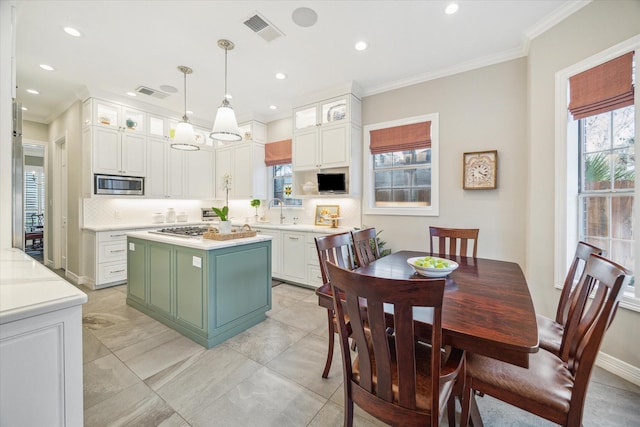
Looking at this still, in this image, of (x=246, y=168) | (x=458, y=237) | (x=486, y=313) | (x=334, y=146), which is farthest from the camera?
(x=246, y=168)

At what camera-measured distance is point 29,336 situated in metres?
0.96

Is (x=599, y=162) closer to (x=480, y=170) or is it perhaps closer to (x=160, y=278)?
(x=480, y=170)

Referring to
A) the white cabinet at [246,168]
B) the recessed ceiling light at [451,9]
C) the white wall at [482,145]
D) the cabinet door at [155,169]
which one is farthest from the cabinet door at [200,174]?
the recessed ceiling light at [451,9]

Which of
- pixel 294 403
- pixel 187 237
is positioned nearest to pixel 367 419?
pixel 294 403

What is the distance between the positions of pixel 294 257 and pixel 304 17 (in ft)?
10.2

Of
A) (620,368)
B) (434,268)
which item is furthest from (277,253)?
(620,368)

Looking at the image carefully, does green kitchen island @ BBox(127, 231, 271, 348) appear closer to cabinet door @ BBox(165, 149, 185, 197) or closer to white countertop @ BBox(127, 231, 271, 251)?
white countertop @ BBox(127, 231, 271, 251)

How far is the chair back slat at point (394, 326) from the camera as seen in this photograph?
3.08ft

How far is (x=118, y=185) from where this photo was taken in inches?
170

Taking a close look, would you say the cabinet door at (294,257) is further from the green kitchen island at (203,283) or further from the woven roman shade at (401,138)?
the woven roman shade at (401,138)

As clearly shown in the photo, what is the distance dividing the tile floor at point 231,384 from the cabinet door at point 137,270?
0.39 m

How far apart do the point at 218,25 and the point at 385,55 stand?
1859 mm

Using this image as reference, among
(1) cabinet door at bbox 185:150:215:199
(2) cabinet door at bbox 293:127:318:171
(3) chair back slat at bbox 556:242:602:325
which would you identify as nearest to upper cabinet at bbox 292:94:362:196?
(2) cabinet door at bbox 293:127:318:171

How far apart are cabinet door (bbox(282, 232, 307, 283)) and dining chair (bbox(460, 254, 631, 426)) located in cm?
291
